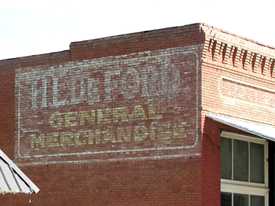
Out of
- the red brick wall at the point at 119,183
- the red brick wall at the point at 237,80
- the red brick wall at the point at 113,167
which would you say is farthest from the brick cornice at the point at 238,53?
the red brick wall at the point at 119,183

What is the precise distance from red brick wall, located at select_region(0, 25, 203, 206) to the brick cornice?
1.35ft

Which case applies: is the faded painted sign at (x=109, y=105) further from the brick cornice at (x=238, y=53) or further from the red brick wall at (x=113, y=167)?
the brick cornice at (x=238, y=53)

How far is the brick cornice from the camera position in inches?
811

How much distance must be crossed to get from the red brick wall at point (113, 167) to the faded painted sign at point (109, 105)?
183mm

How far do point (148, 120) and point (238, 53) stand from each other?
3.05 meters

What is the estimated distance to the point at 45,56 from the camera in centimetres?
2344

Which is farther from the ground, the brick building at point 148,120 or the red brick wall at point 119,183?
the brick building at point 148,120

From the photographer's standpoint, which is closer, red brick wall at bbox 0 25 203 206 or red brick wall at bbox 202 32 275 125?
red brick wall at bbox 0 25 203 206

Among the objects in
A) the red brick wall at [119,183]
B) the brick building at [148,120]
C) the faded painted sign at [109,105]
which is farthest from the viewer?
the faded painted sign at [109,105]

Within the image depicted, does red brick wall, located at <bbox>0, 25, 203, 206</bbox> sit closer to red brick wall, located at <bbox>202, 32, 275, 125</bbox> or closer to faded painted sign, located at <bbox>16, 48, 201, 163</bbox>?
faded painted sign, located at <bbox>16, 48, 201, 163</bbox>

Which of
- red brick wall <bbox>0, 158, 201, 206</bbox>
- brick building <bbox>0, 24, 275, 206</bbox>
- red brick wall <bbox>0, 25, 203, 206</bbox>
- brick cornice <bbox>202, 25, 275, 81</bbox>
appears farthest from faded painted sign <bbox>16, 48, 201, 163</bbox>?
brick cornice <bbox>202, 25, 275, 81</bbox>

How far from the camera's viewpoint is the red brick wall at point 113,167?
797 inches

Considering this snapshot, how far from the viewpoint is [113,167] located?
2161cm

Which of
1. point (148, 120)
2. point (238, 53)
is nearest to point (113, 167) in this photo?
point (148, 120)
